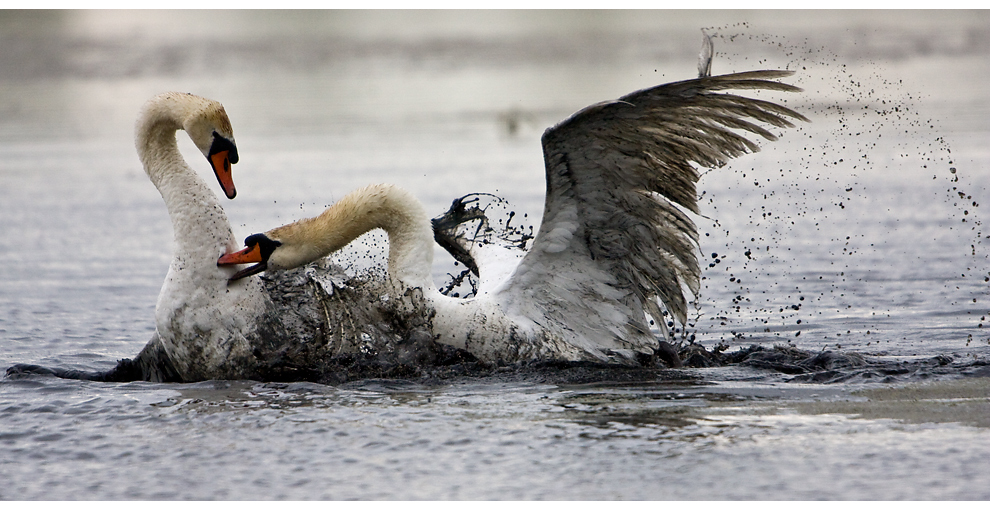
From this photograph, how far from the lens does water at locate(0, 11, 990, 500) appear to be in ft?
18.0

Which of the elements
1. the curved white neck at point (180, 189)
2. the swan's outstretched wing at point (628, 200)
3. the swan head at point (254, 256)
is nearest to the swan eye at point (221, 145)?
the curved white neck at point (180, 189)

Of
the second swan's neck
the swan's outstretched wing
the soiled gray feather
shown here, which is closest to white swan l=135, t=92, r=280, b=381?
the second swan's neck

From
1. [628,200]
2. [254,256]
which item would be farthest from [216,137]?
[628,200]

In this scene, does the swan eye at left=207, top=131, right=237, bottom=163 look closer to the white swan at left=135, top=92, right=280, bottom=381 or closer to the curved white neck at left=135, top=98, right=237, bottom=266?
the white swan at left=135, top=92, right=280, bottom=381

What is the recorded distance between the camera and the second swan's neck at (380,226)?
7453mm

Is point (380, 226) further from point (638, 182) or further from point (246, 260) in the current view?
point (638, 182)

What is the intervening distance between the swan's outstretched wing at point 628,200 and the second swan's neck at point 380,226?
61 centimetres

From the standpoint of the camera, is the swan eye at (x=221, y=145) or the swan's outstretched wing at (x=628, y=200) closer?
the swan's outstretched wing at (x=628, y=200)

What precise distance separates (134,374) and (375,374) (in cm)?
163

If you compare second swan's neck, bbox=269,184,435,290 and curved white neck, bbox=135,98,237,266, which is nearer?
curved white neck, bbox=135,98,237,266

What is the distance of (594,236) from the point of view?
734 cm

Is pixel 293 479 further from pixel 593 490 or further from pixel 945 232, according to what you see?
pixel 945 232

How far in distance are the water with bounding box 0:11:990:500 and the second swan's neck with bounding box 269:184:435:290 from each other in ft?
2.56

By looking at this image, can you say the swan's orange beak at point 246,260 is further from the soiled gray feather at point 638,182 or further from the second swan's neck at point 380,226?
the soiled gray feather at point 638,182
